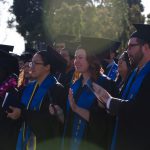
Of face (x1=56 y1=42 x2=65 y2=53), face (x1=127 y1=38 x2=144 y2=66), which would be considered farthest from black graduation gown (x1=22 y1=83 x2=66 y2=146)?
face (x1=56 y1=42 x2=65 y2=53)

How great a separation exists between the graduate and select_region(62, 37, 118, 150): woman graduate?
0.86 feet

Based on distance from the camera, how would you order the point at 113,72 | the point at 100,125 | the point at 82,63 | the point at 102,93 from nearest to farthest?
the point at 102,93
the point at 100,125
the point at 82,63
the point at 113,72

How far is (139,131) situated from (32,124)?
1541mm

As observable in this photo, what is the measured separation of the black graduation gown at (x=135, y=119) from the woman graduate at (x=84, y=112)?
16.0 inches

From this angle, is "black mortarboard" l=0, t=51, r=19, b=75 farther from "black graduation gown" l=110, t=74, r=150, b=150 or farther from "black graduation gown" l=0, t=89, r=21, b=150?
"black graduation gown" l=110, t=74, r=150, b=150

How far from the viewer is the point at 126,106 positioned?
18.3 ft

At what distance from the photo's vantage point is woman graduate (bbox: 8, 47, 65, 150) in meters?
6.55

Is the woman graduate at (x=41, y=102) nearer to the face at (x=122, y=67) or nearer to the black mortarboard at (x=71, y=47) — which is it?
the face at (x=122, y=67)

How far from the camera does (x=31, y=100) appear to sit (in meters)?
6.81

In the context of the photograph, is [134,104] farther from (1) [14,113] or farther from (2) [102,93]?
(1) [14,113]

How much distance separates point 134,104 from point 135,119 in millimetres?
163

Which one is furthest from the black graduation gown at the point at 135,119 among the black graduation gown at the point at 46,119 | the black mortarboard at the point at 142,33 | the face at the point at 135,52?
the black graduation gown at the point at 46,119

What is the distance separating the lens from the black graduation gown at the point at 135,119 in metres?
5.58

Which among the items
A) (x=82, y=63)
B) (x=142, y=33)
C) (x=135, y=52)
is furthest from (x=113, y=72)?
(x=135, y=52)
